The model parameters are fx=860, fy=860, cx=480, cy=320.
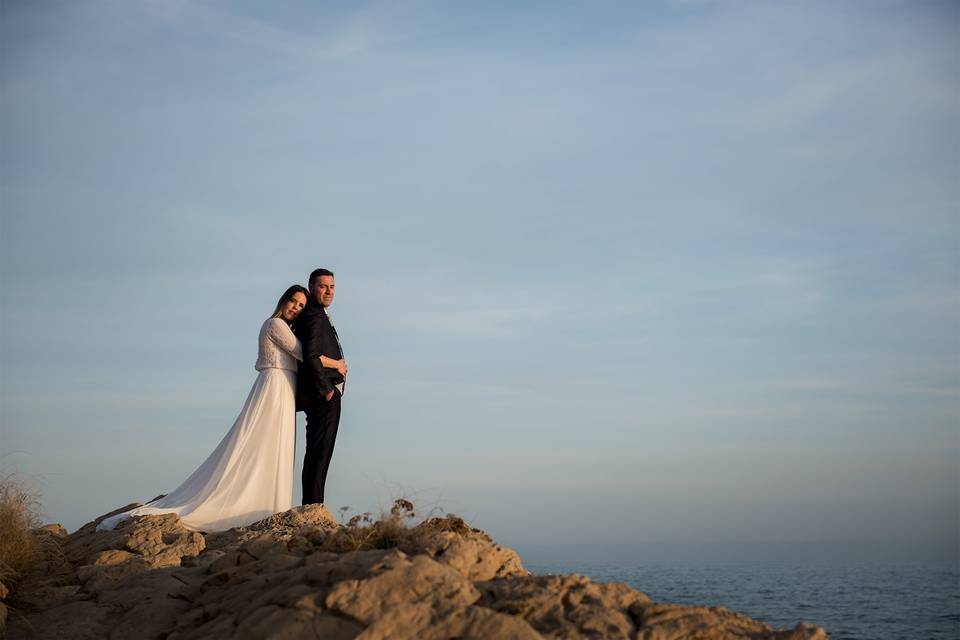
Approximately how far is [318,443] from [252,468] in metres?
0.86

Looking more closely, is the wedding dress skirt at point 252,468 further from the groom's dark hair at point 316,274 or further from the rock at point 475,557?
the rock at point 475,557

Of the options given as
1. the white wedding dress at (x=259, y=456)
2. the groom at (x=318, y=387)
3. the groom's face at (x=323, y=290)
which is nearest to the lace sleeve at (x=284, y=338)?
the white wedding dress at (x=259, y=456)

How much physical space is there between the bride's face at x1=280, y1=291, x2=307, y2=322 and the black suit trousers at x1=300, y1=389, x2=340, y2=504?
3.65 ft

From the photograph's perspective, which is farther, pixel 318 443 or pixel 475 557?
pixel 318 443

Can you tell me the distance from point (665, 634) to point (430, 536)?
6.22 ft

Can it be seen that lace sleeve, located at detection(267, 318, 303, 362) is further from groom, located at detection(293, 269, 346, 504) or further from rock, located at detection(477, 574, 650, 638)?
rock, located at detection(477, 574, 650, 638)

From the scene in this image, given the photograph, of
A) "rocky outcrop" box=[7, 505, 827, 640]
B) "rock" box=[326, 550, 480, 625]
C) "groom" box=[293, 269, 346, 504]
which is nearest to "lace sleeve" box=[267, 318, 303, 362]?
"groom" box=[293, 269, 346, 504]

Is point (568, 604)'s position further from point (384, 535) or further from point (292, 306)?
point (292, 306)

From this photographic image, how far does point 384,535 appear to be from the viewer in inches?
261

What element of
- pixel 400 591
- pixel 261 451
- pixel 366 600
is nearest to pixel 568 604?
pixel 400 591

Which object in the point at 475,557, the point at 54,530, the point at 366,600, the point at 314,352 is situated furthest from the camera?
the point at 54,530

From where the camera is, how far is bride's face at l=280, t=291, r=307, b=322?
10883 mm

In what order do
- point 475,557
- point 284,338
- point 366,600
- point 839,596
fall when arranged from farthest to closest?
point 839,596
point 284,338
point 475,557
point 366,600

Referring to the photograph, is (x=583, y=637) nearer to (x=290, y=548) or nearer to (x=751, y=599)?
(x=290, y=548)
